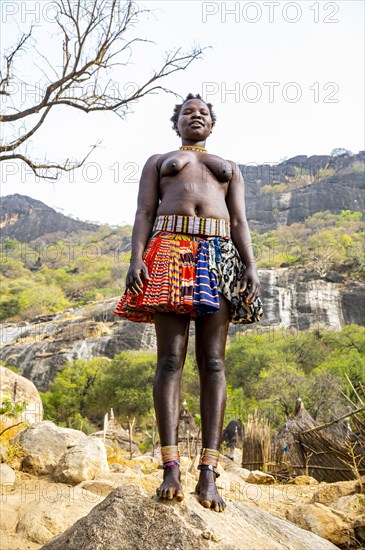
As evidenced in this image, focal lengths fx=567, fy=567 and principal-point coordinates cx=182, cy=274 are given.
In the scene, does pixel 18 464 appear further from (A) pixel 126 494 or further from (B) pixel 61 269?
(B) pixel 61 269

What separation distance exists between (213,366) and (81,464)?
3.08 metres

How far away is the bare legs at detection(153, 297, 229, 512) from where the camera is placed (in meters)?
2.56

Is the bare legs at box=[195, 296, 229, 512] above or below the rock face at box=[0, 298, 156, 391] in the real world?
above

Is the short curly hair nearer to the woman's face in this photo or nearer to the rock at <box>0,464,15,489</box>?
the woman's face

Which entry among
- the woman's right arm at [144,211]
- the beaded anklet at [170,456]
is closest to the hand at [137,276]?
the woman's right arm at [144,211]

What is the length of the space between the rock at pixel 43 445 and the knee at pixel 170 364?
3.63m

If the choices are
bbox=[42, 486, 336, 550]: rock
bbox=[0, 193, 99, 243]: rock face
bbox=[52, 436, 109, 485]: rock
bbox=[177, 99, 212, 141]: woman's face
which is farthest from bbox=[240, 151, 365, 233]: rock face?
bbox=[42, 486, 336, 550]: rock

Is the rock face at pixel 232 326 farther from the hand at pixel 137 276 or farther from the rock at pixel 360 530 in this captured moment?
the hand at pixel 137 276

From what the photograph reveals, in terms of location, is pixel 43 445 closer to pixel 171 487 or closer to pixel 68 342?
pixel 171 487

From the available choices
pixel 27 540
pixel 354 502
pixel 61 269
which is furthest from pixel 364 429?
pixel 61 269

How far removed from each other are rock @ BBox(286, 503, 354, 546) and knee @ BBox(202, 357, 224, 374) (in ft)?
4.39

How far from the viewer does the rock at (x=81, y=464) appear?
5.23m

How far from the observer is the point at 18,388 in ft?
29.9

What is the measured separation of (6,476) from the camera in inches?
201
